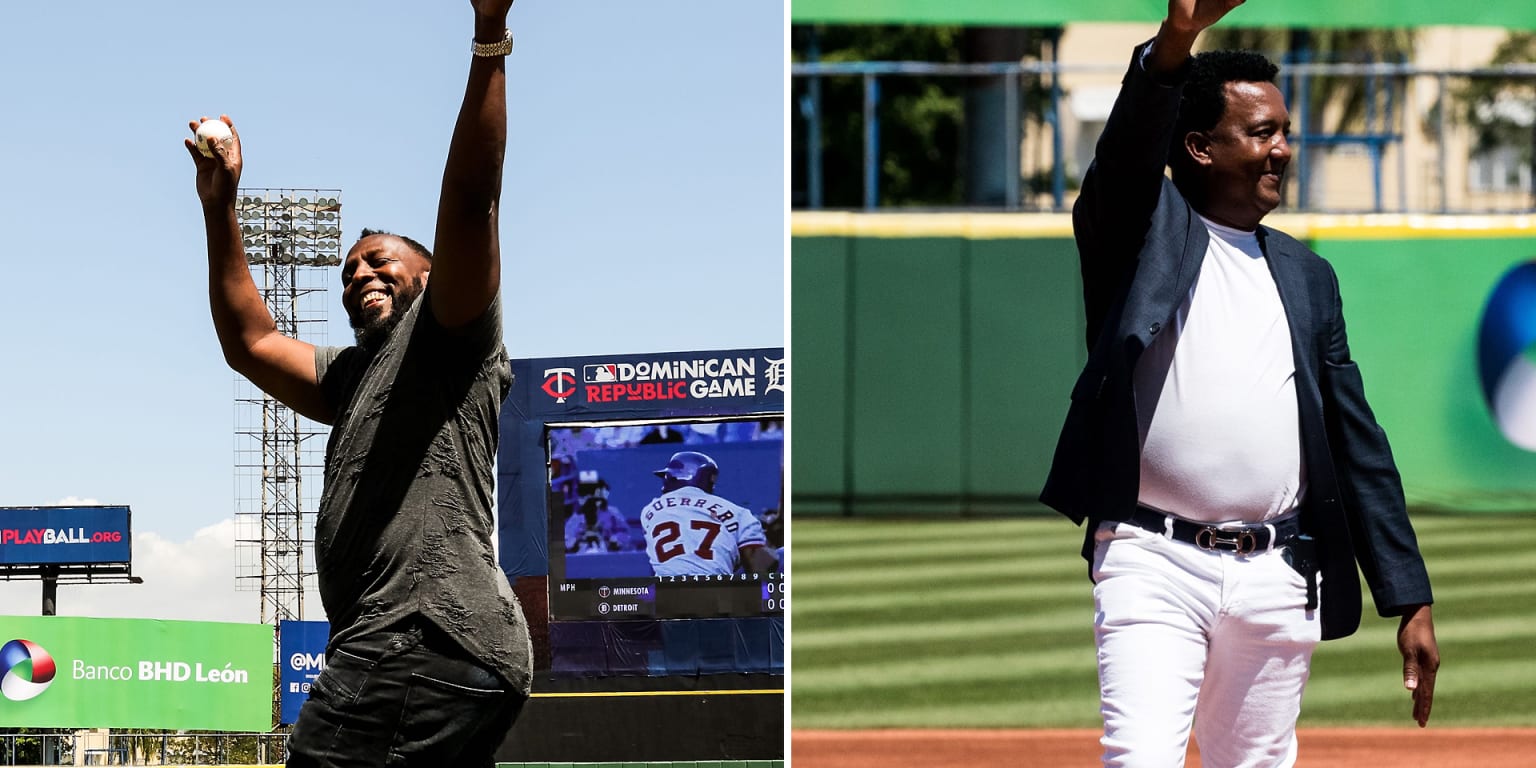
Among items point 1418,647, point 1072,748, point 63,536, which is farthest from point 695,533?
point 63,536

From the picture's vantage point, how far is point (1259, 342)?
10.5 feet

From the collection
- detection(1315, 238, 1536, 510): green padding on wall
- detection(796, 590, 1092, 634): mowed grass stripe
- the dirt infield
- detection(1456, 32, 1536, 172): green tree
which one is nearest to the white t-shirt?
the dirt infield

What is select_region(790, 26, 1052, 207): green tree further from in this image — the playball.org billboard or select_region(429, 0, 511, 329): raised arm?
select_region(429, 0, 511, 329): raised arm

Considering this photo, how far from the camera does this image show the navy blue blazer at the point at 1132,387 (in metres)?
3.12

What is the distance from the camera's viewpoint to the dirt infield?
757cm

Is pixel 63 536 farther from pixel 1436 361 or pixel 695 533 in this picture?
pixel 1436 361

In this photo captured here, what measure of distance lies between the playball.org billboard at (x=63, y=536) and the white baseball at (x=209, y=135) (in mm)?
25794

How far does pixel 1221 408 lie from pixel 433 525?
1.46m

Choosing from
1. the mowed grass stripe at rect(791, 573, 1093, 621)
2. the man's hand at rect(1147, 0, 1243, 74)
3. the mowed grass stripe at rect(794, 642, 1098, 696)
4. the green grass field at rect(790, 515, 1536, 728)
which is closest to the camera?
the man's hand at rect(1147, 0, 1243, 74)

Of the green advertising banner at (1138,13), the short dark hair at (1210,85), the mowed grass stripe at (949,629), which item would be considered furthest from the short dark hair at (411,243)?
the mowed grass stripe at (949,629)

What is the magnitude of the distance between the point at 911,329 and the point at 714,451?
7981 millimetres

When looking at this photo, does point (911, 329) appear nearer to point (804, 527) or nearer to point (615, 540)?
point (804, 527)

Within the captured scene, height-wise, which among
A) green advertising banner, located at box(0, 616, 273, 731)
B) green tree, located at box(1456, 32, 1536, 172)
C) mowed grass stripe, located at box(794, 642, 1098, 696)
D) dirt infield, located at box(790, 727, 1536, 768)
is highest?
green tree, located at box(1456, 32, 1536, 172)

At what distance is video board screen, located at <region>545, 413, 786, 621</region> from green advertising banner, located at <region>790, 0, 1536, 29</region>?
910 centimetres
